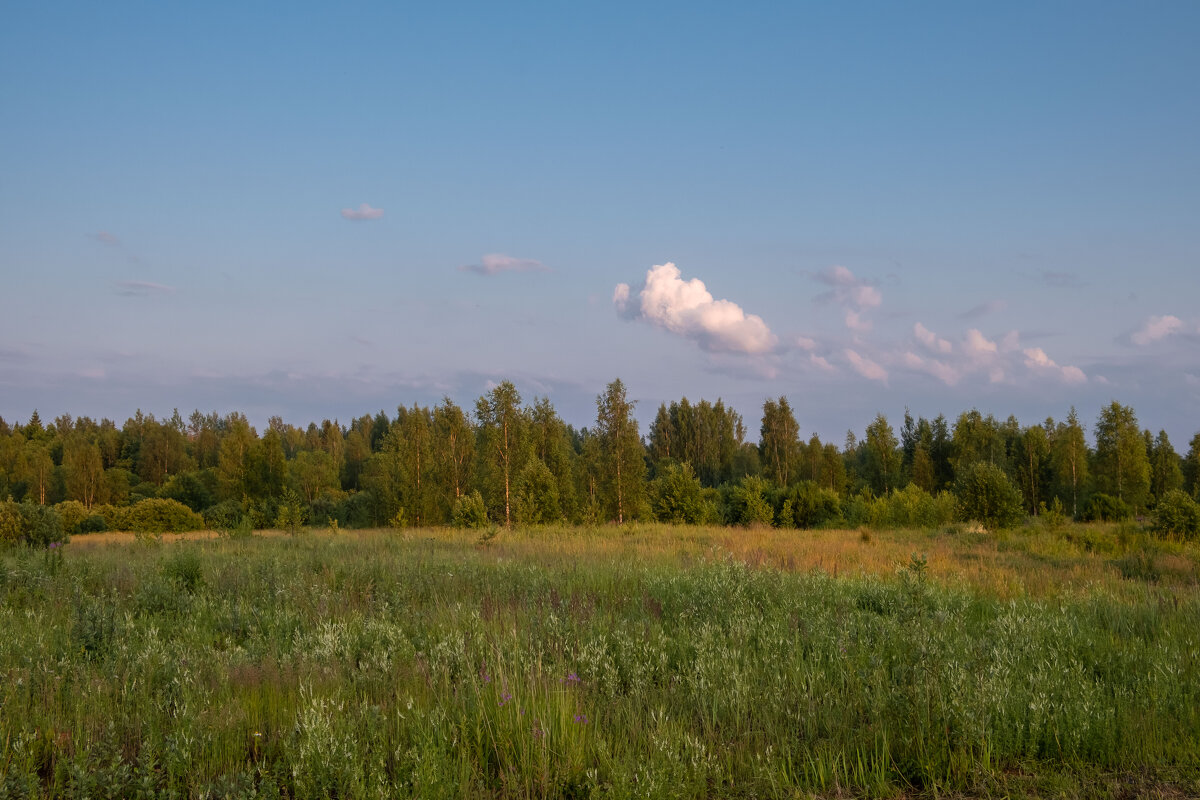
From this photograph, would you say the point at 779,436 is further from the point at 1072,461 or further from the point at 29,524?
the point at 29,524

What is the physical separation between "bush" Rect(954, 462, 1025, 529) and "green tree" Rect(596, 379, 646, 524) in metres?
17.9

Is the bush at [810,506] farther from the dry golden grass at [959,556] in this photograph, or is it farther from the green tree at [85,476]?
the green tree at [85,476]

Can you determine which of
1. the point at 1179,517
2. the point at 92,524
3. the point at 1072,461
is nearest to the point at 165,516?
the point at 92,524

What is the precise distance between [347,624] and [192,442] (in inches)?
4527

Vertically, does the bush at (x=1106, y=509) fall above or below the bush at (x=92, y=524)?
above

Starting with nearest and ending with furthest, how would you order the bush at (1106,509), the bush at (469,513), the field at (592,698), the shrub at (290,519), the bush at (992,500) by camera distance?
1. the field at (592,698)
2. the shrub at (290,519)
3. the bush at (992,500)
4. the bush at (469,513)
5. the bush at (1106,509)

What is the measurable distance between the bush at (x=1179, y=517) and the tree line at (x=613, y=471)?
841 cm

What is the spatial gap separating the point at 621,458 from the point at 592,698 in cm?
3662

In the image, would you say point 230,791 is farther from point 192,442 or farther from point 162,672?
point 192,442

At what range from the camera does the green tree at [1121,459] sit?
5275 centimetres

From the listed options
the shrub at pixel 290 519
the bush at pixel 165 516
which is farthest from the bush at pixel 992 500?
the bush at pixel 165 516

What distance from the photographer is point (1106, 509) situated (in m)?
43.8

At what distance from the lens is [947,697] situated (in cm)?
466

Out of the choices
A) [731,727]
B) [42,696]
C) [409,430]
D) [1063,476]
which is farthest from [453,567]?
[1063,476]
